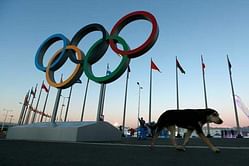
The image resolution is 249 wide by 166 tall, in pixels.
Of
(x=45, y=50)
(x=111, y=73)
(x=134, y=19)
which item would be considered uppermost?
(x=134, y=19)

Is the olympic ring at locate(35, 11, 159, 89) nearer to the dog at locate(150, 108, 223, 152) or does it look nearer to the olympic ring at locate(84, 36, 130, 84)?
the olympic ring at locate(84, 36, 130, 84)

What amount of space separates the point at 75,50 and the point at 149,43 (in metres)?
6.35

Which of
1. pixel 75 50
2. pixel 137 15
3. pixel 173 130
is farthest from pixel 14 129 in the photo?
pixel 173 130

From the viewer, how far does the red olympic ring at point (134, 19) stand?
42.2 feet

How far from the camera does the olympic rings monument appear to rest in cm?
1307

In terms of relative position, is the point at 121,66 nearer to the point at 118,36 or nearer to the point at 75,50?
the point at 118,36

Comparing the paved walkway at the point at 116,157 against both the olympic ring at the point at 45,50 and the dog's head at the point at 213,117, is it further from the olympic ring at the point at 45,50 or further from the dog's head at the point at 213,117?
the olympic ring at the point at 45,50

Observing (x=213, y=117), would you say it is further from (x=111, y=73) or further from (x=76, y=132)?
(x=76, y=132)

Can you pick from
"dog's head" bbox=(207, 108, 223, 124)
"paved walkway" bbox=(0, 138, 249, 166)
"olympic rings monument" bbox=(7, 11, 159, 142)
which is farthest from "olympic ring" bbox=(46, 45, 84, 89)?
"dog's head" bbox=(207, 108, 223, 124)

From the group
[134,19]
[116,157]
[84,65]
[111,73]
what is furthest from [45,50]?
[116,157]

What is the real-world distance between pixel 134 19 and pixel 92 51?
3.96 m

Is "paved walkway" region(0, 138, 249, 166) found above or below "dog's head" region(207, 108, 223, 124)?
below

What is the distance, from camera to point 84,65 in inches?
587

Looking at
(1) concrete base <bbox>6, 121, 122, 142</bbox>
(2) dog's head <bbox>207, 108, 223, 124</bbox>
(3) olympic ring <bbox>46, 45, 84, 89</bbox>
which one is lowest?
(1) concrete base <bbox>6, 121, 122, 142</bbox>
